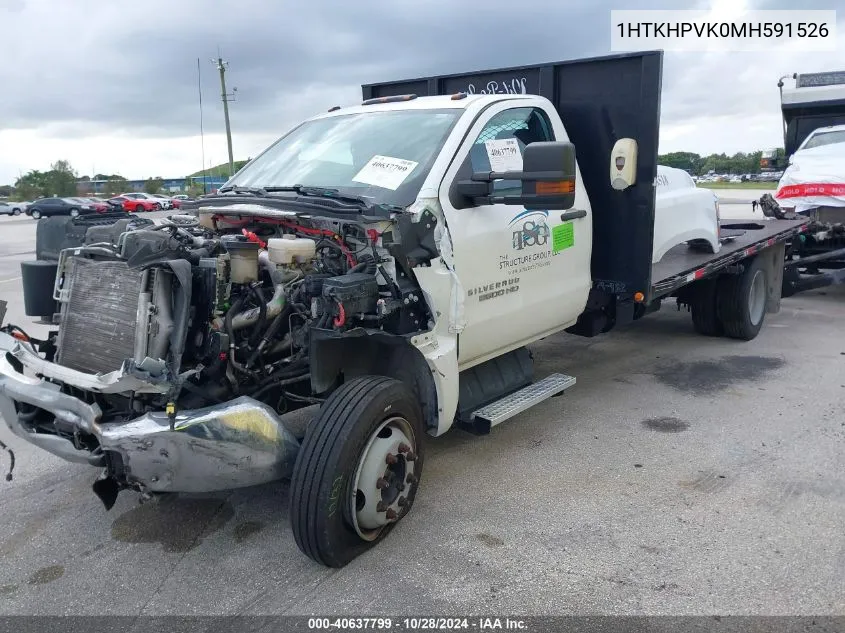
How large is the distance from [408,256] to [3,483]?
2848mm

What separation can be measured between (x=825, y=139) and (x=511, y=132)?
27.7 ft

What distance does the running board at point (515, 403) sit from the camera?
13.8ft

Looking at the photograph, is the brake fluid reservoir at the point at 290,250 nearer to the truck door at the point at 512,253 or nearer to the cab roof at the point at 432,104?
the truck door at the point at 512,253

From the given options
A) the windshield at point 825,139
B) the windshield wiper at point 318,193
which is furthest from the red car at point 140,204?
the windshield wiper at point 318,193

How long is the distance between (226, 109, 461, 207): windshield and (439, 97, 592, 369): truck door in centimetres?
22

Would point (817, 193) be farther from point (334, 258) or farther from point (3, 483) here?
point (3, 483)

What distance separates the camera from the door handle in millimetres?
4831

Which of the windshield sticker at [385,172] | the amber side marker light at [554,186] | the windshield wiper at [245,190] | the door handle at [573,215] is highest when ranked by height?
the windshield sticker at [385,172]

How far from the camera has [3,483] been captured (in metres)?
4.34

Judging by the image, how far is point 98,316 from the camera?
11.3 ft

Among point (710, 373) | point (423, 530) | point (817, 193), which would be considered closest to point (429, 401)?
point (423, 530)

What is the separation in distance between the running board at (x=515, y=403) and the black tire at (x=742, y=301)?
3.08m

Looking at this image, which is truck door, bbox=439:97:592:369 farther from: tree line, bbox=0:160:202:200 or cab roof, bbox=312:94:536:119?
tree line, bbox=0:160:202:200

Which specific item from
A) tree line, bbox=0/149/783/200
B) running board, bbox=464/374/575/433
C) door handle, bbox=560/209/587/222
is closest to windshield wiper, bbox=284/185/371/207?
running board, bbox=464/374/575/433
